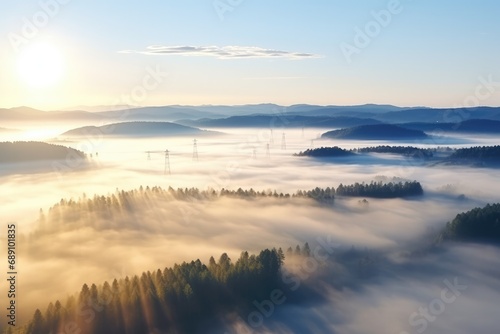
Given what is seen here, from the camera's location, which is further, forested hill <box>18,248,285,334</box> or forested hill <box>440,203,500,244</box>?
forested hill <box>440,203,500,244</box>

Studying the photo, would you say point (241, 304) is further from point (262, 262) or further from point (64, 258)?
point (64, 258)

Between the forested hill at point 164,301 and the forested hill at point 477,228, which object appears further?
the forested hill at point 477,228

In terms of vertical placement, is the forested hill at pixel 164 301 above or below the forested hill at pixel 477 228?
above

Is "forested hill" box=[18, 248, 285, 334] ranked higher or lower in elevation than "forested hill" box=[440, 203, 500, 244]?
higher

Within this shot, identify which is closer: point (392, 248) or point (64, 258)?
point (64, 258)

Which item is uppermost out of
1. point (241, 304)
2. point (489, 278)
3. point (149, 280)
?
point (149, 280)

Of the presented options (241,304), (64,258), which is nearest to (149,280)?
(241,304)

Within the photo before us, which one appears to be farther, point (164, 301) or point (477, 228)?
point (477, 228)

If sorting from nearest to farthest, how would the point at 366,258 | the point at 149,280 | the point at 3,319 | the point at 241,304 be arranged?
the point at 3,319, the point at 149,280, the point at 241,304, the point at 366,258
